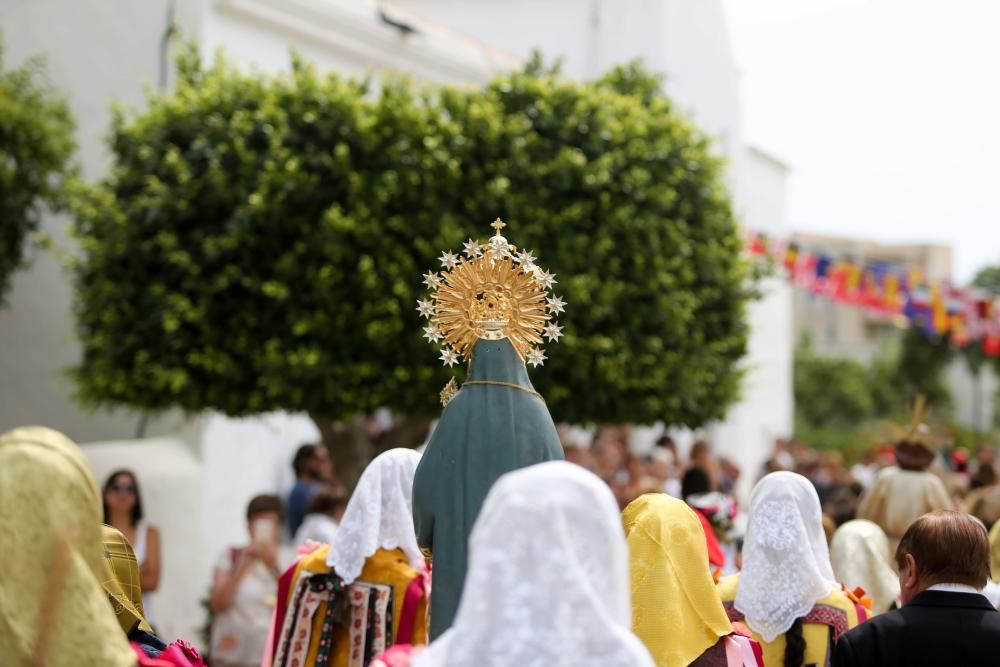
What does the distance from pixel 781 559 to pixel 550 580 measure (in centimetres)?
253

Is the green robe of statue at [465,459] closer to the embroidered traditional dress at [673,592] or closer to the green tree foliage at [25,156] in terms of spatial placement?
the embroidered traditional dress at [673,592]

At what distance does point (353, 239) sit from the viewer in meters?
10.5

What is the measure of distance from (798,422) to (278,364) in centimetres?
4439

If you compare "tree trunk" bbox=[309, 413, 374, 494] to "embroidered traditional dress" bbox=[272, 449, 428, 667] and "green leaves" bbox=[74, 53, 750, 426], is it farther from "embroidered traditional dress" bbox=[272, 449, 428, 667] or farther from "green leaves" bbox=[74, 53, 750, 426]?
"embroidered traditional dress" bbox=[272, 449, 428, 667]

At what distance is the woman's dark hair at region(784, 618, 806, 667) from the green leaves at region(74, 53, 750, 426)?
18.1 feet

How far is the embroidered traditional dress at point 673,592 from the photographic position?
165 inches

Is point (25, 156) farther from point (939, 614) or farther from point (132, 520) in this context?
point (939, 614)

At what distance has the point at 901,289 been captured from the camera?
21312mm

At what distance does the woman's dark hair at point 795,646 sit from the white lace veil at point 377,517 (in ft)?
5.22

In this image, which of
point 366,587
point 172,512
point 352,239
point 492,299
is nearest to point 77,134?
point 172,512

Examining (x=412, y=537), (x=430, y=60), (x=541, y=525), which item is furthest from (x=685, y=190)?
(x=541, y=525)

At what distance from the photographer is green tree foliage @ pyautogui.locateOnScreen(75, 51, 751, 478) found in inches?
410

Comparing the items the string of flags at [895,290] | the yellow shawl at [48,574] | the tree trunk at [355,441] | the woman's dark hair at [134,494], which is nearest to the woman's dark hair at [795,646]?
the yellow shawl at [48,574]

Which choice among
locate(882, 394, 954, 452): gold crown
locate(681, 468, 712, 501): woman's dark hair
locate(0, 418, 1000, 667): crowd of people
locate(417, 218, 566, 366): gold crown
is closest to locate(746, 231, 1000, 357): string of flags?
locate(882, 394, 954, 452): gold crown
